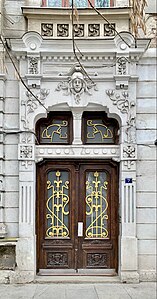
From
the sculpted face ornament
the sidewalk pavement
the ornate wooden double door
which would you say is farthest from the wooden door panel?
the sculpted face ornament

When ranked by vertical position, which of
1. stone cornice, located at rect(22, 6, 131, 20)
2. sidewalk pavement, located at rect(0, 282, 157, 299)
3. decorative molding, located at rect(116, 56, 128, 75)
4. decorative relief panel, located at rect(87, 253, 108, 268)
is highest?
stone cornice, located at rect(22, 6, 131, 20)

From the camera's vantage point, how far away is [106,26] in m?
8.02

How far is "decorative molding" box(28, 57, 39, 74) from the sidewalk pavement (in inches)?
155

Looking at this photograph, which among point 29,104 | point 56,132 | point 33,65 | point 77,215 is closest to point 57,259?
point 77,215

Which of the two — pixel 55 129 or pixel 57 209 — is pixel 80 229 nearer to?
pixel 57 209

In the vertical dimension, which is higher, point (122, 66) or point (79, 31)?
point (79, 31)

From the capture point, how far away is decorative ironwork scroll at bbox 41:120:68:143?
8.34 m

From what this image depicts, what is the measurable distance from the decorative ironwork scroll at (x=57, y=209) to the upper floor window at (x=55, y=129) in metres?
0.83

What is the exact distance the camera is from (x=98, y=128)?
8398mm

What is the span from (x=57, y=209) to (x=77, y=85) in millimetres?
2428

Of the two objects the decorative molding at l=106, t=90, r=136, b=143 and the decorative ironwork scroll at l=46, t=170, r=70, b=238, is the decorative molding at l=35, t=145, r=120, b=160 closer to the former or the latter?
the decorative molding at l=106, t=90, r=136, b=143

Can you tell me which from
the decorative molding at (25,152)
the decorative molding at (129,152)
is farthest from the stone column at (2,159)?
the decorative molding at (129,152)

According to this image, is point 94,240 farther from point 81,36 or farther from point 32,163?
point 81,36

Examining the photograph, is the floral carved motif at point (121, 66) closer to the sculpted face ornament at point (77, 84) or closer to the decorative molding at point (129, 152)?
the sculpted face ornament at point (77, 84)
